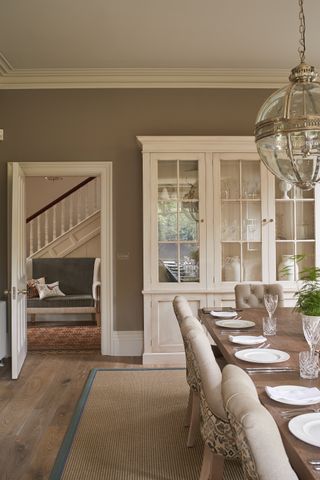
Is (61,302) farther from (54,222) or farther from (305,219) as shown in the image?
(305,219)

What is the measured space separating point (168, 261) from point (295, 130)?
95.3 inches

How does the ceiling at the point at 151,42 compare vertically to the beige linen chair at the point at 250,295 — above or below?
above

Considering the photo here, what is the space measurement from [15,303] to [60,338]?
67.4 inches

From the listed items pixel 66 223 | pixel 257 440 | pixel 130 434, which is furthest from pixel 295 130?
pixel 66 223

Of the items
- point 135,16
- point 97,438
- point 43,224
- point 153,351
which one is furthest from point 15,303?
point 43,224

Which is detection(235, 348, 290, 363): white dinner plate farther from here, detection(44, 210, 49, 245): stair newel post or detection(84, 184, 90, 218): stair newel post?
detection(44, 210, 49, 245): stair newel post

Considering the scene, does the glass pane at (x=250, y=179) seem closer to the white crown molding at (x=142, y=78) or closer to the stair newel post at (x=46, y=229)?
the white crown molding at (x=142, y=78)

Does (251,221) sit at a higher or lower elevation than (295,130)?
lower

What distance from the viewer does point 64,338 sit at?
5566 mm

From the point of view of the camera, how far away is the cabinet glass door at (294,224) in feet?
14.6

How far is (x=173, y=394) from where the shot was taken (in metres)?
3.50

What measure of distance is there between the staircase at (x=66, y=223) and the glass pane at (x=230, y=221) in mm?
3315

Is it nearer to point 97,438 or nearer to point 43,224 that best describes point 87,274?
point 43,224

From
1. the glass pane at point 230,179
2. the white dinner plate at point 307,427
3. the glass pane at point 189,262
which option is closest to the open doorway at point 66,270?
the glass pane at point 189,262
